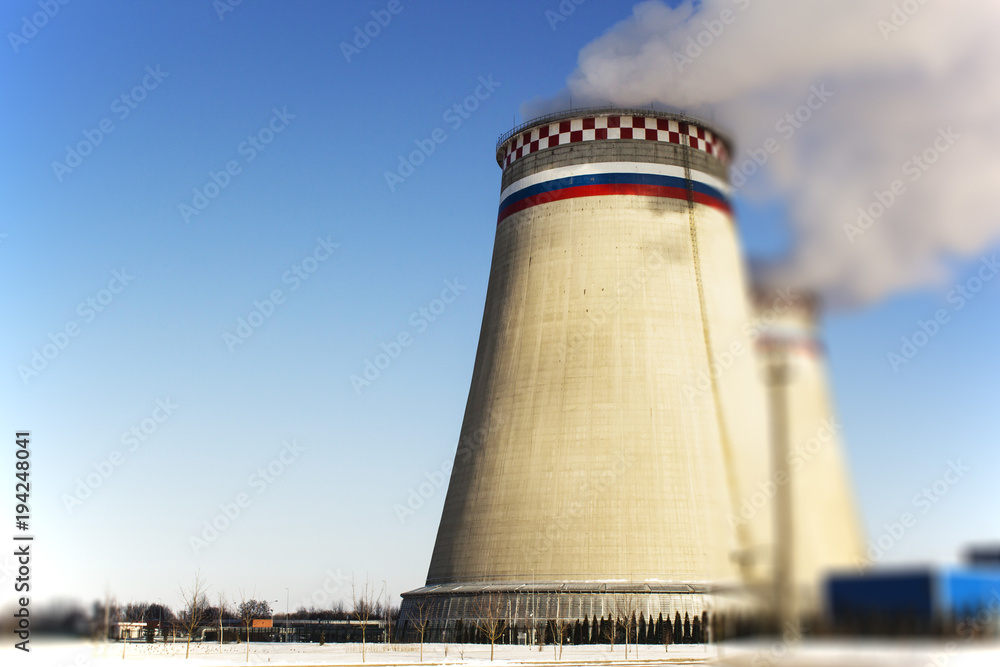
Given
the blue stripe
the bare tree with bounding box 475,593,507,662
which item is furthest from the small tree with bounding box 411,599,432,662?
the blue stripe

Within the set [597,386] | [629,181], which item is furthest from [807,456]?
[629,181]

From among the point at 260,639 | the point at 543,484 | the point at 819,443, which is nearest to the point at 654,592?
the point at 543,484

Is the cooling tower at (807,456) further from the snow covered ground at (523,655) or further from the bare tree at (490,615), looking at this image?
the bare tree at (490,615)

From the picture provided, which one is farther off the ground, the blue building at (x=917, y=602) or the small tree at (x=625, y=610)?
the blue building at (x=917, y=602)

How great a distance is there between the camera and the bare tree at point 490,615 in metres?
25.3

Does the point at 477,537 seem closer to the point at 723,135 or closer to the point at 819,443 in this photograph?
the point at 723,135

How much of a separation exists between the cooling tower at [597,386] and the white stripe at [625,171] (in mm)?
41

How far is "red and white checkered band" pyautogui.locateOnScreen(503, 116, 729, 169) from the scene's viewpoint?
28312 mm

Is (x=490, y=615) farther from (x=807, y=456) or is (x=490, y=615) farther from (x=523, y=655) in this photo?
(x=807, y=456)

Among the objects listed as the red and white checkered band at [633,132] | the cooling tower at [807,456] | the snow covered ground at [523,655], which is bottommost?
the snow covered ground at [523,655]

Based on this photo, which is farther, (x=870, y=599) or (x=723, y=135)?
(x=723, y=135)

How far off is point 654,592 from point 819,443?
665 inches

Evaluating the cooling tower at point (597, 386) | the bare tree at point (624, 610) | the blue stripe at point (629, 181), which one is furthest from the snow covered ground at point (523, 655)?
the blue stripe at point (629, 181)

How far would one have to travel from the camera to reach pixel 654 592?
24562mm
